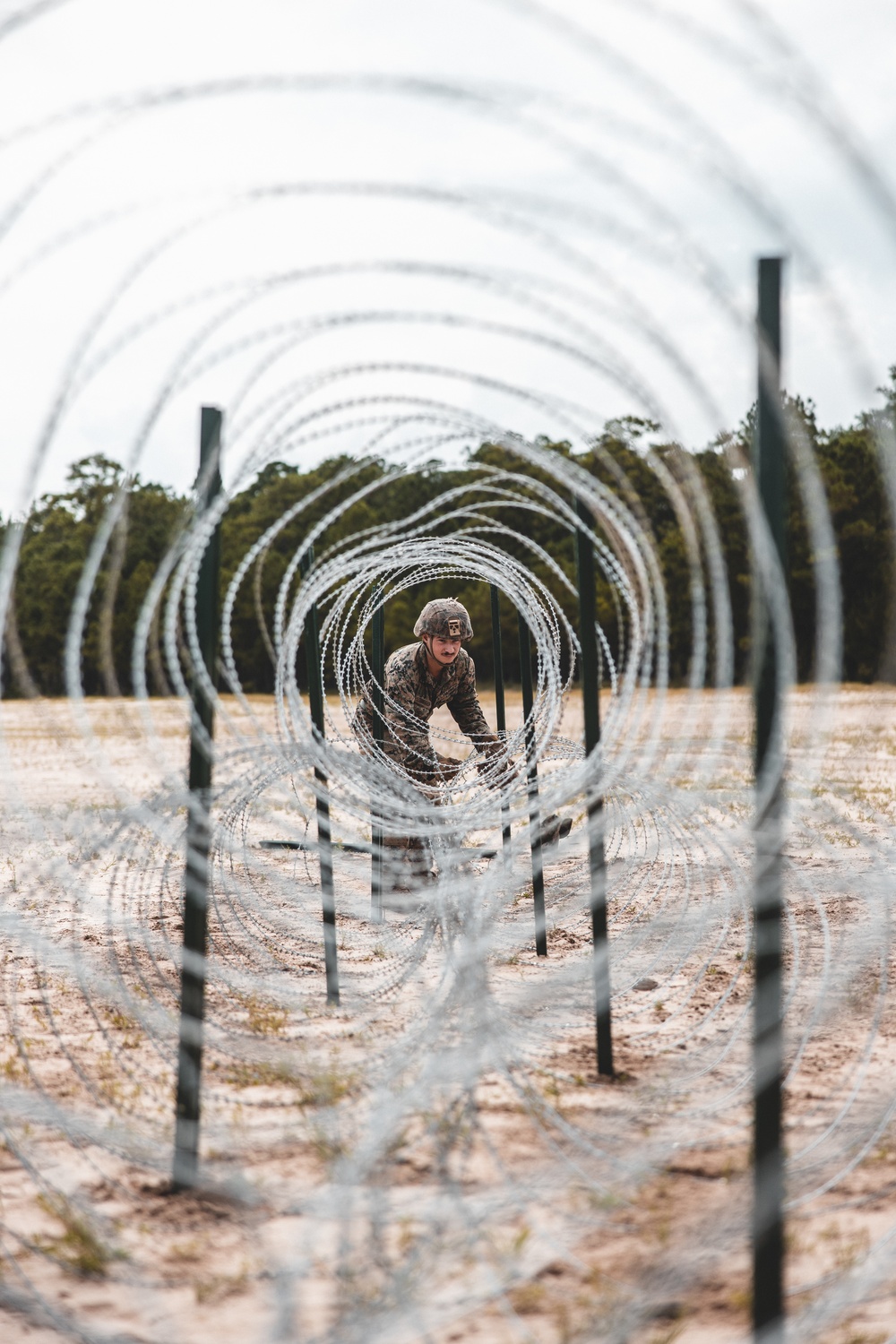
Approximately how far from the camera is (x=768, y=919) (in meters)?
2.10

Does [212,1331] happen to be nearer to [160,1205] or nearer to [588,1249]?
[160,1205]

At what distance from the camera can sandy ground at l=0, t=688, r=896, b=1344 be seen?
244 centimetres

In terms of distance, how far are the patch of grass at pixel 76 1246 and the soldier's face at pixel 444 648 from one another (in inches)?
162

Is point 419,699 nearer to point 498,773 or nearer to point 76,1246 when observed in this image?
point 498,773

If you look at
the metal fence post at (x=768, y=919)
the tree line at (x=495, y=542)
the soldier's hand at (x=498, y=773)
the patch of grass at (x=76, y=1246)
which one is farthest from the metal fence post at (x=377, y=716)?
the tree line at (x=495, y=542)

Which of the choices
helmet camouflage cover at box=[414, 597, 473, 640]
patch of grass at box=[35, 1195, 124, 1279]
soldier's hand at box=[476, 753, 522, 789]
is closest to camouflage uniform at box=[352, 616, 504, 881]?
helmet camouflage cover at box=[414, 597, 473, 640]

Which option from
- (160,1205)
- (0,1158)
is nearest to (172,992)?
(0,1158)

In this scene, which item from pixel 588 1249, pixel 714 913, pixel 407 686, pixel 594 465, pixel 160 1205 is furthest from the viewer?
pixel 594 465

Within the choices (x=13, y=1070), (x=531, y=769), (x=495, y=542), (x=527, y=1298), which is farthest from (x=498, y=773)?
(x=495, y=542)

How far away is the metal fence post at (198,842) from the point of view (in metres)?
2.95

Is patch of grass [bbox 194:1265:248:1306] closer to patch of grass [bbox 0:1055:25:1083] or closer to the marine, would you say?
patch of grass [bbox 0:1055:25:1083]

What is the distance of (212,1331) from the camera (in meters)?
2.40

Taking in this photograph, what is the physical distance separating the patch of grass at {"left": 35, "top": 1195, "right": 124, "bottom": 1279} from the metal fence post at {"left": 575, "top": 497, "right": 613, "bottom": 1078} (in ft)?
5.61

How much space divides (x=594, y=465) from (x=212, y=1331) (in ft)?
80.2
